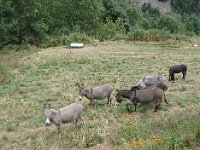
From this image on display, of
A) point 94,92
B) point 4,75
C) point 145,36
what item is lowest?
point 4,75

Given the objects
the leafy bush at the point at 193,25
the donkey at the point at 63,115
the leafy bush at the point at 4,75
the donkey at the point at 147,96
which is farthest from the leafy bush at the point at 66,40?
the leafy bush at the point at 193,25

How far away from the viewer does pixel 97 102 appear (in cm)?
1293

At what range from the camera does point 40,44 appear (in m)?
29.1

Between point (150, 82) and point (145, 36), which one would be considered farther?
point (145, 36)

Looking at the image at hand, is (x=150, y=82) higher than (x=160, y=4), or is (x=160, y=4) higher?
(x=160, y=4)

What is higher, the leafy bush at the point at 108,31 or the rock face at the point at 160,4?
the rock face at the point at 160,4

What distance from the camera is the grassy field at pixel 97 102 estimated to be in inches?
380

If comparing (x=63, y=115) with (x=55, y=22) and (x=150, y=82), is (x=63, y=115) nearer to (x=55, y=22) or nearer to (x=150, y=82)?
(x=150, y=82)

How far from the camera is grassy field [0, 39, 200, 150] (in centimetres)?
964

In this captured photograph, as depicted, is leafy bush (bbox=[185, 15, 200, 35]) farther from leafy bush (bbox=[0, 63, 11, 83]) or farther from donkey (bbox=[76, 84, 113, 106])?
donkey (bbox=[76, 84, 113, 106])

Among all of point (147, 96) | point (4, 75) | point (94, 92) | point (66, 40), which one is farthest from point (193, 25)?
point (147, 96)

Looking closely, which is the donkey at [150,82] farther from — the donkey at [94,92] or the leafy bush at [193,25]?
the leafy bush at [193,25]

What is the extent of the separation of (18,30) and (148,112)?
20480mm

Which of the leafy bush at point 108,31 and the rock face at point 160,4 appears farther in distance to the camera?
the rock face at point 160,4
